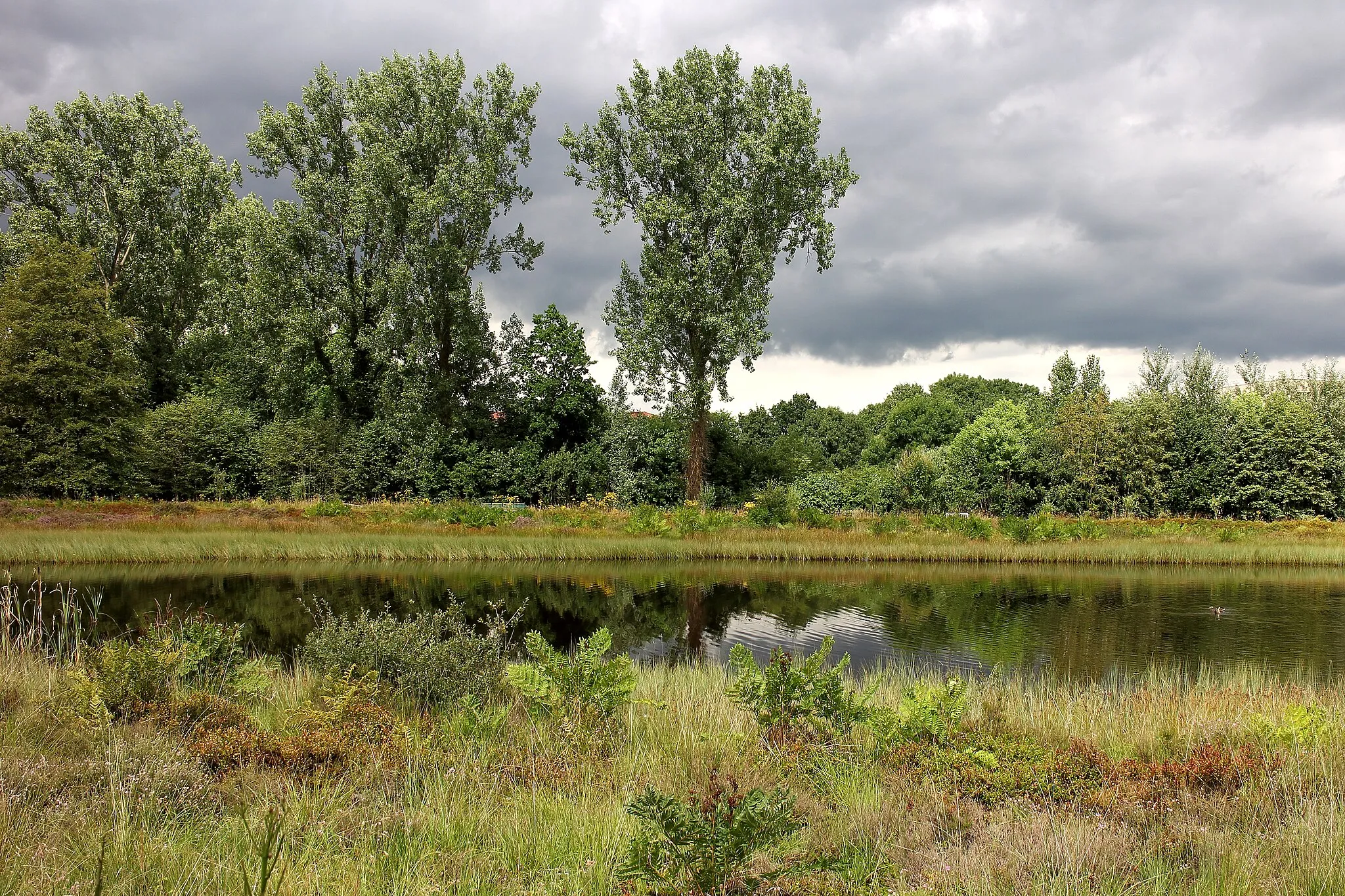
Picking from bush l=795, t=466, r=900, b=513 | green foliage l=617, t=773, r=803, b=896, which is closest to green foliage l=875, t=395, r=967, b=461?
bush l=795, t=466, r=900, b=513

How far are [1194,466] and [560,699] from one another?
130 feet

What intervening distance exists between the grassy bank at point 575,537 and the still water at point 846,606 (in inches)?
52.4

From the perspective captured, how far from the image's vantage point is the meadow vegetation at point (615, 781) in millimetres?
3078

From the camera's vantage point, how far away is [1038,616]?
571 inches

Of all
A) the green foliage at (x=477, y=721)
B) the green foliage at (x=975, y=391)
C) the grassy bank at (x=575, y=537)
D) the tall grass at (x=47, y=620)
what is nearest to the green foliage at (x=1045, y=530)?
the grassy bank at (x=575, y=537)

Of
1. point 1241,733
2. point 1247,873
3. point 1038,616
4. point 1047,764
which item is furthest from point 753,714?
point 1038,616

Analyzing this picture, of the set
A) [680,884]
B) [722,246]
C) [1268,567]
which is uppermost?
[722,246]

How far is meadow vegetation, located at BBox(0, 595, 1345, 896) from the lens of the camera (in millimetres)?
3078

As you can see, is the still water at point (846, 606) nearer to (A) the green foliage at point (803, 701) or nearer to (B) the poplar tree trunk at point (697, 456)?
(A) the green foliage at point (803, 701)

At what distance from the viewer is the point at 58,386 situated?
86.7 ft

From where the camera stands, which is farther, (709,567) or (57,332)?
(57,332)

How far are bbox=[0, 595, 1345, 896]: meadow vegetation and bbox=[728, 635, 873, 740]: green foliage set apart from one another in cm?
2

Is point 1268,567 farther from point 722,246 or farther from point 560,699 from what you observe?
point 560,699

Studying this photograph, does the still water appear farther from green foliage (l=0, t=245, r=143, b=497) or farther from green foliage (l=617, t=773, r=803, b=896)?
green foliage (l=0, t=245, r=143, b=497)
